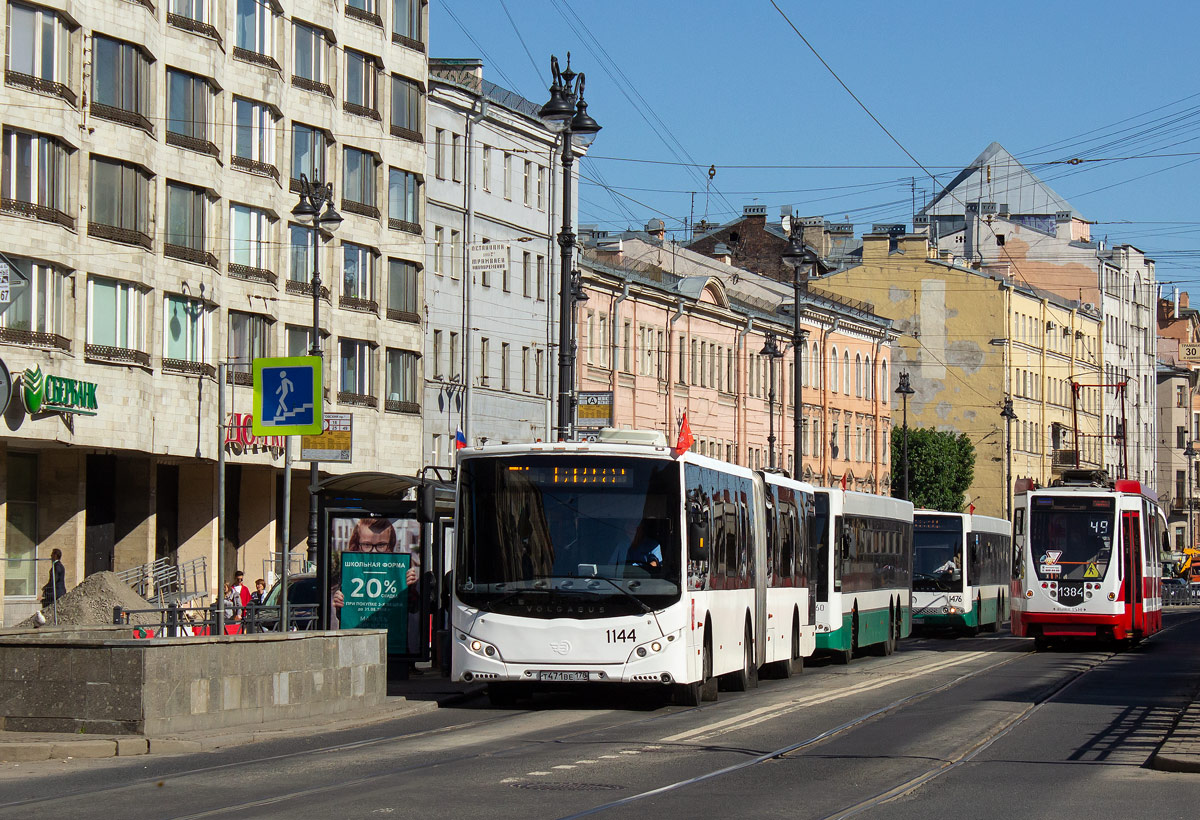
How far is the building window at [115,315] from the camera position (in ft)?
139

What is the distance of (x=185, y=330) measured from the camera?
46312 millimetres

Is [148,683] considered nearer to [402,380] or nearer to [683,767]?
[683,767]

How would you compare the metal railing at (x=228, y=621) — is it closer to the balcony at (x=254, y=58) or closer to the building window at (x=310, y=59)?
the balcony at (x=254, y=58)

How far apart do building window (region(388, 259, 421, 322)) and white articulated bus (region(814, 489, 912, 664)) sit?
20.9 metres

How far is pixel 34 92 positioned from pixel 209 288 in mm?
8403

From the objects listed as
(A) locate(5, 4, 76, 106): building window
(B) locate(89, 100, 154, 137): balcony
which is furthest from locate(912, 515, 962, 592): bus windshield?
(A) locate(5, 4, 76, 106): building window

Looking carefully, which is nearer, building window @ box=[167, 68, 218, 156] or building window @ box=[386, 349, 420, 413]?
building window @ box=[167, 68, 218, 156]

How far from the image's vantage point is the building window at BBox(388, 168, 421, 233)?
56688mm

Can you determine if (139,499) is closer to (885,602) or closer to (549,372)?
(885,602)

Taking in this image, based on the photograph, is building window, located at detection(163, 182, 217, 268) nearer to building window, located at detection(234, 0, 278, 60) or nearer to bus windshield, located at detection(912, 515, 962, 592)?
building window, located at detection(234, 0, 278, 60)

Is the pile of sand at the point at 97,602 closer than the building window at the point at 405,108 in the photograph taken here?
Yes

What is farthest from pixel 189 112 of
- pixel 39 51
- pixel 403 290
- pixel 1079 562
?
pixel 1079 562

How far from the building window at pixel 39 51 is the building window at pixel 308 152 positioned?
1055 cm

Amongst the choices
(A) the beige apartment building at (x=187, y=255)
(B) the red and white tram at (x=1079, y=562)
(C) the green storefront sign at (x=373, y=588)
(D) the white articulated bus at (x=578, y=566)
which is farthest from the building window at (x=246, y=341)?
(D) the white articulated bus at (x=578, y=566)
